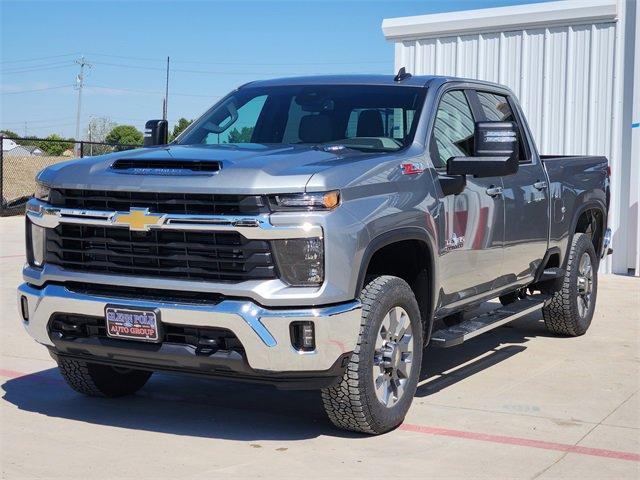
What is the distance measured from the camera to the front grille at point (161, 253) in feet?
15.7

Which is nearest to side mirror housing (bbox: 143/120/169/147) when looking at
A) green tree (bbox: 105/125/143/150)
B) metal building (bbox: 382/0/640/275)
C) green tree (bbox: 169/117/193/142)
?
green tree (bbox: 169/117/193/142)

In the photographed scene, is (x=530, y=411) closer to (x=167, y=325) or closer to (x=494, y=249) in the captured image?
(x=494, y=249)

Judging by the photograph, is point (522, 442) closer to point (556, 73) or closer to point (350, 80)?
point (350, 80)

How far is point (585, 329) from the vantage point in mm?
8773

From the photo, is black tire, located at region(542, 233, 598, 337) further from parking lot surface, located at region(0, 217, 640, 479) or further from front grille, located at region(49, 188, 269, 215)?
front grille, located at region(49, 188, 269, 215)

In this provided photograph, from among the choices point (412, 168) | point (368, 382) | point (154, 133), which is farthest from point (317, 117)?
point (368, 382)

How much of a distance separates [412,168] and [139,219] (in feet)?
5.34

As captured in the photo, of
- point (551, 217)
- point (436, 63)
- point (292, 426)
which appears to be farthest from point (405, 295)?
point (436, 63)

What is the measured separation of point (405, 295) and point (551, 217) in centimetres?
277

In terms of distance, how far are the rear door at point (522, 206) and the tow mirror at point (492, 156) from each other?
0.86m

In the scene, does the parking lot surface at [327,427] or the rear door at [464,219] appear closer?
the parking lot surface at [327,427]

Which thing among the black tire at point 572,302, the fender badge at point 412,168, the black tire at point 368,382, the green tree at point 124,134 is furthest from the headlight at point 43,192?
the green tree at point 124,134

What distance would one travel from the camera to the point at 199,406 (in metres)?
6.01

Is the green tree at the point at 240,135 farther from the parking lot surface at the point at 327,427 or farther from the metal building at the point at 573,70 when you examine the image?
the metal building at the point at 573,70
